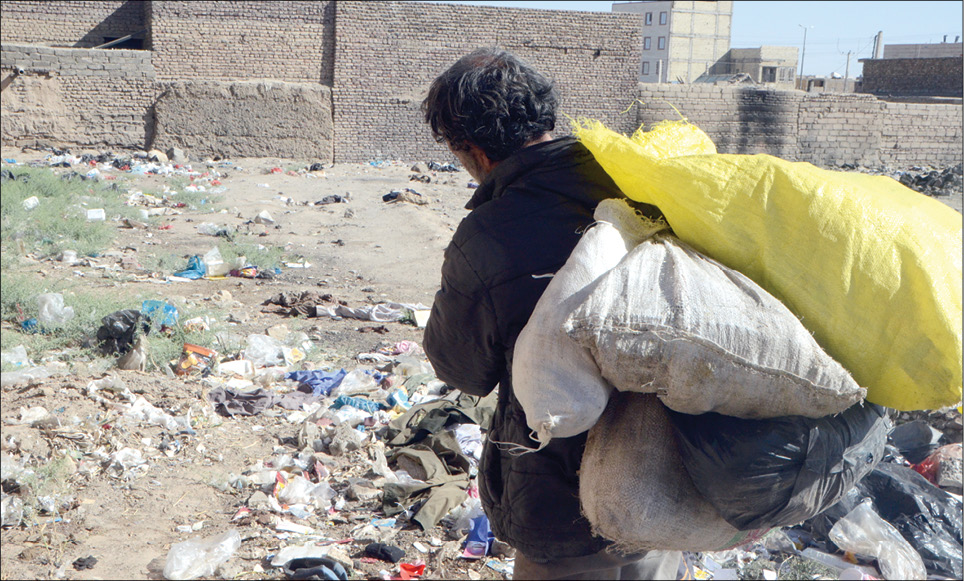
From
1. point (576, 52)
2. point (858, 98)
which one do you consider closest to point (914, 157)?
point (858, 98)

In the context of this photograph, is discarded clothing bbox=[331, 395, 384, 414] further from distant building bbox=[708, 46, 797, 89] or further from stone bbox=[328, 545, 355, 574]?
distant building bbox=[708, 46, 797, 89]

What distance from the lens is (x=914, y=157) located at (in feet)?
64.7

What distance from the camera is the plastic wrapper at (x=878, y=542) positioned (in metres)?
2.57

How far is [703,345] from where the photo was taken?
1.13 metres

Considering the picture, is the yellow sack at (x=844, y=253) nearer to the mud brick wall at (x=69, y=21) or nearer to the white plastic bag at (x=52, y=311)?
the white plastic bag at (x=52, y=311)

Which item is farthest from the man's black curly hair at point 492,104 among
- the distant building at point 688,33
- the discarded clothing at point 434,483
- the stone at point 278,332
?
the distant building at point 688,33

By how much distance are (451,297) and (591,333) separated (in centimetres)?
37

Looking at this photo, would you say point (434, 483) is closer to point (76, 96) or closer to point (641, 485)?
point (641, 485)

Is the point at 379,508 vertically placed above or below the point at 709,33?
below

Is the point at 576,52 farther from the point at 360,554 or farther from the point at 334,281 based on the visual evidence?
the point at 360,554

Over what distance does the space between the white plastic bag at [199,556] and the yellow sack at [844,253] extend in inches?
Result: 75.1

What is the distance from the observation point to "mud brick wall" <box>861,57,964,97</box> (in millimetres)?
23625

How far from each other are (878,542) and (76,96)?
15.4 m

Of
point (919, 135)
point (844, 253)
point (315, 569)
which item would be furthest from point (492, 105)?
point (919, 135)
